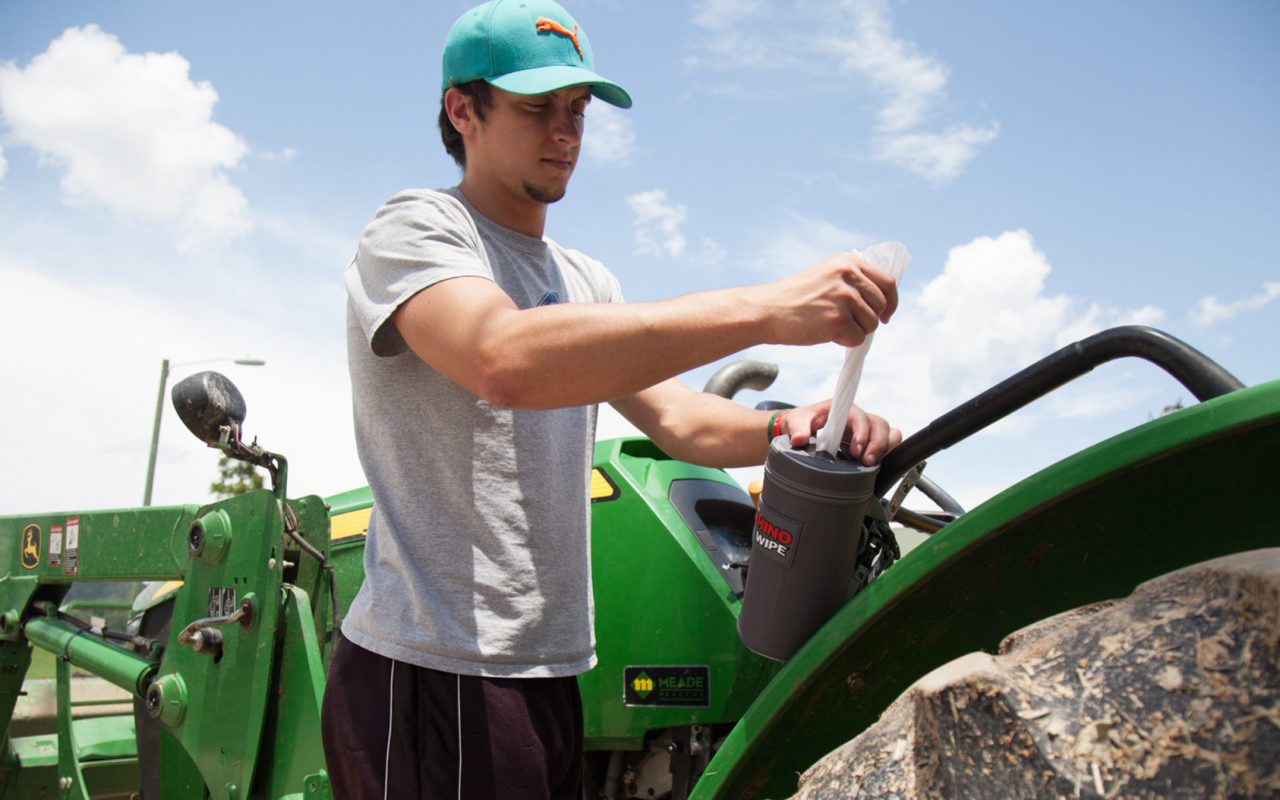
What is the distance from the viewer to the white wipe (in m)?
1.41

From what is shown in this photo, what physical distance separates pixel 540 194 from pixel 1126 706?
1.25 metres

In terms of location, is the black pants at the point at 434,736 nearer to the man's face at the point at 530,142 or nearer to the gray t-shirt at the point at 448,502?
the gray t-shirt at the point at 448,502

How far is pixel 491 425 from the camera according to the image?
1.73 meters

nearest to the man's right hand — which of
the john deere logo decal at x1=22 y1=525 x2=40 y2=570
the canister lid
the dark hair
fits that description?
the canister lid

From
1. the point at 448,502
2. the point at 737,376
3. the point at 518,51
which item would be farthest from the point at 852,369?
the point at 737,376

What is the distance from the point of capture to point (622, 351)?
1.42 metres

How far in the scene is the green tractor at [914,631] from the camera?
101cm

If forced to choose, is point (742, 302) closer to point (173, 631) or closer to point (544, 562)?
point (544, 562)

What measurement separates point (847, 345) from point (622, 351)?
298 mm

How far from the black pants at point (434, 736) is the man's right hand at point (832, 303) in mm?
736

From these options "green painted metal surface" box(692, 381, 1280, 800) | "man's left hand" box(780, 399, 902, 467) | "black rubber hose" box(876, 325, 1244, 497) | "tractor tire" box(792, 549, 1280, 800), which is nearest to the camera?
"tractor tire" box(792, 549, 1280, 800)

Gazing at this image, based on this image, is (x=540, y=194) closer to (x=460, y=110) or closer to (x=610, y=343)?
(x=460, y=110)

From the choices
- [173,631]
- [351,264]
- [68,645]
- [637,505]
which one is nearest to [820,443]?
[351,264]

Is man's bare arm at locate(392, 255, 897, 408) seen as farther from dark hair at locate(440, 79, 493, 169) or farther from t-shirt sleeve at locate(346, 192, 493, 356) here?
dark hair at locate(440, 79, 493, 169)
